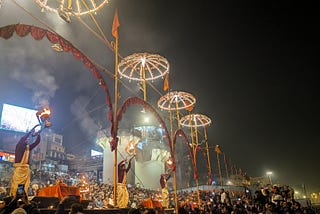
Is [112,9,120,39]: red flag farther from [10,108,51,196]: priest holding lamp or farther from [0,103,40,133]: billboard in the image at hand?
[0,103,40,133]: billboard

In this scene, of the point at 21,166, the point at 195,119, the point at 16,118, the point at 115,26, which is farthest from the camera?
the point at 16,118

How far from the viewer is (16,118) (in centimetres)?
4275

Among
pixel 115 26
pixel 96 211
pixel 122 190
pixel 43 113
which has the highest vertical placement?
pixel 115 26

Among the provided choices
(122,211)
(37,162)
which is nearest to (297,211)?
(122,211)

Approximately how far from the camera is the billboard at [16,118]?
40.9 metres

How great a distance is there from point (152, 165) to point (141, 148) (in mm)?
4373

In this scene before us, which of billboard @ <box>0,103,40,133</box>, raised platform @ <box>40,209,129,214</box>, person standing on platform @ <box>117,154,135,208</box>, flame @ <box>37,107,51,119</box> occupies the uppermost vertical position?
billboard @ <box>0,103,40,133</box>

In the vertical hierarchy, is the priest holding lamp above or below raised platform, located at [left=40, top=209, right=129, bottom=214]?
above

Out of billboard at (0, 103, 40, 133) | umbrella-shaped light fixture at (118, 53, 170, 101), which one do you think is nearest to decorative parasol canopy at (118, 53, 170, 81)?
umbrella-shaped light fixture at (118, 53, 170, 101)

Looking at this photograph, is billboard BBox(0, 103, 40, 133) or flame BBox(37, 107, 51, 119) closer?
flame BBox(37, 107, 51, 119)

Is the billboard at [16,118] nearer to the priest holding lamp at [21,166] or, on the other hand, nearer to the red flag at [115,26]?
the red flag at [115,26]

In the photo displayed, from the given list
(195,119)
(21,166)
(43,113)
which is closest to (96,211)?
(21,166)

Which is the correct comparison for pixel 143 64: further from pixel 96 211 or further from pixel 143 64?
pixel 96 211

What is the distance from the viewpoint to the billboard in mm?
40938
